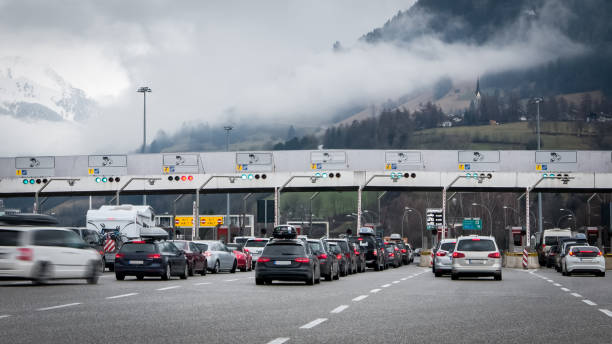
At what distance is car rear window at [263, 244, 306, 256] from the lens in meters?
28.2

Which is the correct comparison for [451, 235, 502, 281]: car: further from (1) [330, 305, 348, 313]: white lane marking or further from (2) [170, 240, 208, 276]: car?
(1) [330, 305, 348, 313]: white lane marking

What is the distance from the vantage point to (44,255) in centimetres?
2539

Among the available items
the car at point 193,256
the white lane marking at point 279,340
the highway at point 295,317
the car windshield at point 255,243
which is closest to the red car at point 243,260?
the car windshield at point 255,243

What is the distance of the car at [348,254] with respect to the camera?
1591 inches

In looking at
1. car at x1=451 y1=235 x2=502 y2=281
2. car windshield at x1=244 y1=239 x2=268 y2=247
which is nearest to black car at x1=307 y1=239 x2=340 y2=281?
car at x1=451 y1=235 x2=502 y2=281

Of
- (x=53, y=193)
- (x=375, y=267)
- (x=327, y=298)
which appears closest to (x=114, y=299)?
(x=327, y=298)

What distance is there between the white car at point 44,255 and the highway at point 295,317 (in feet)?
5.01

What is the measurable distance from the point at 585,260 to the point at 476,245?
31.7 ft

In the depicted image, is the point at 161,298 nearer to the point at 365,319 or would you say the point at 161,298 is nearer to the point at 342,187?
the point at 365,319

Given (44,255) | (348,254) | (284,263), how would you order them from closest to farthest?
(44,255)
(284,263)
(348,254)

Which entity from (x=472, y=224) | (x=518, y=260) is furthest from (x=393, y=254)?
(x=472, y=224)

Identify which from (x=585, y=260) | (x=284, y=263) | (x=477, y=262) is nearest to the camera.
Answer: (x=284, y=263)

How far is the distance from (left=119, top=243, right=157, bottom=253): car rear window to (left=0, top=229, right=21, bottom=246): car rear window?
651cm

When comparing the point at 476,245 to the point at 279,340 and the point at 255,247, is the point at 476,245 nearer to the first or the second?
the point at 255,247
